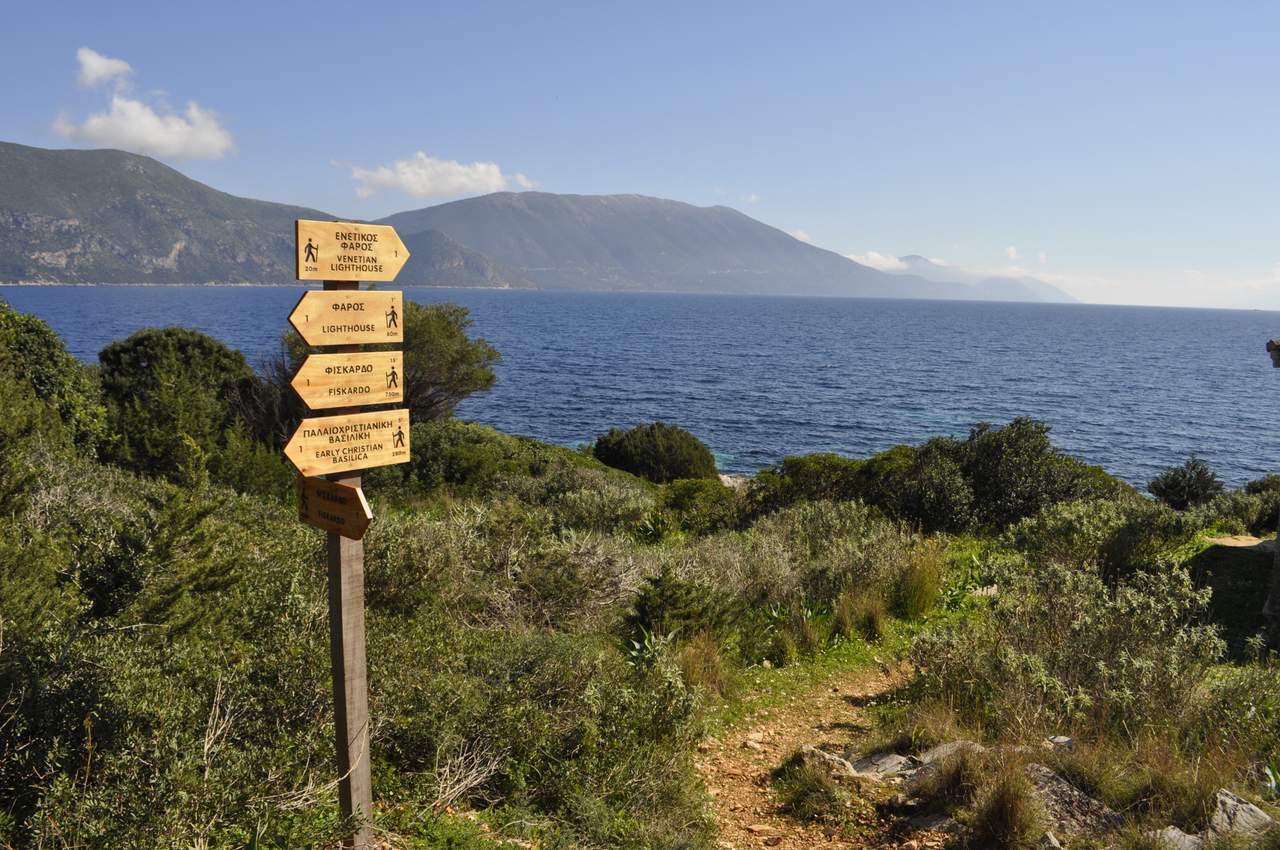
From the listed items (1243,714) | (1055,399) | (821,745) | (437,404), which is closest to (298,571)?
(821,745)

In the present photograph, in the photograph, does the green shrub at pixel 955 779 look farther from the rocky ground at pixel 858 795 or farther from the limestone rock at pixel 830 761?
the limestone rock at pixel 830 761

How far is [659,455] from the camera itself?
2670 centimetres

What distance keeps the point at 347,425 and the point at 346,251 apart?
0.77 meters

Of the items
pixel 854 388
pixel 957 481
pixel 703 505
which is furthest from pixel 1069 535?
pixel 854 388

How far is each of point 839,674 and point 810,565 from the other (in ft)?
Answer: 6.98

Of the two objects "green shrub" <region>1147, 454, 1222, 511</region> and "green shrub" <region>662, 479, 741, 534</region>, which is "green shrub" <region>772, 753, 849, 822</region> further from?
"green shrub" <region>1147, 454, 1222, 511</region>

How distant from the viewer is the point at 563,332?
10894cm

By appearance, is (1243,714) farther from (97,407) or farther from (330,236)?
(97,407)

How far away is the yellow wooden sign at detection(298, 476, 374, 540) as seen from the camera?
11.5 feet

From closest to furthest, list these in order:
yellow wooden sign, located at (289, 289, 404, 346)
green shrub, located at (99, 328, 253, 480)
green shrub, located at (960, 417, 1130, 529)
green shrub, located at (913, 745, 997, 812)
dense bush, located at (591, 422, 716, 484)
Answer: yellow wooden sign, located at (289, 289, 404, 346), green shrub, located at (913, 745, 997, 812), green shrub, located at (960, 417, 1130, 529), green shrub, located at (99, 328, 253, 480), dense bush, located at (591, 422, 716, 484)

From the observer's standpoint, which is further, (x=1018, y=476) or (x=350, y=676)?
(x=1018, y=476)

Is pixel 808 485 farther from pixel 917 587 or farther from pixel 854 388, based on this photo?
pixel 854 388

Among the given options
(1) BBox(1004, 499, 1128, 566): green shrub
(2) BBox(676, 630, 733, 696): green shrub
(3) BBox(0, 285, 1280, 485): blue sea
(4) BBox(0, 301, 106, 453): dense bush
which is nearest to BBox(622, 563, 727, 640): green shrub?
(2) BBox(676, 630, 733, 696): green shrub

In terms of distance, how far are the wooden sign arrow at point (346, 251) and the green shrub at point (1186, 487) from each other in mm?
23440
